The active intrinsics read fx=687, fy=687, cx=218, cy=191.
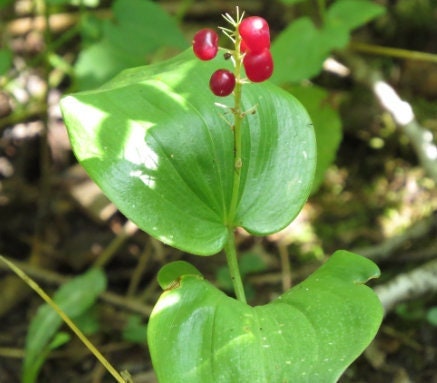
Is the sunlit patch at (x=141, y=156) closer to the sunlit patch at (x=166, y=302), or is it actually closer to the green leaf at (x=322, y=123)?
the sunlit patch at (x=166, y=302)

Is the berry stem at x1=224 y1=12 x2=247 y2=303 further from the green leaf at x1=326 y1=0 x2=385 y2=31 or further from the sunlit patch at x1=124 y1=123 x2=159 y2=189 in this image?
the green leaf at x1=326 y1=0 x2=385 y2=31

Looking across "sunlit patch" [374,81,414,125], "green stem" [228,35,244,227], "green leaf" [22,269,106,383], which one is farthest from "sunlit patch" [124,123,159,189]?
"sunlit patch" [374,81,414,125]

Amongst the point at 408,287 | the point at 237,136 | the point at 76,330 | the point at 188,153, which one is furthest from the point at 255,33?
the point at 408,287

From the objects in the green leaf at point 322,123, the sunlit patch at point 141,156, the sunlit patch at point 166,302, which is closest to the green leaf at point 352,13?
the green leaf at point 322,123

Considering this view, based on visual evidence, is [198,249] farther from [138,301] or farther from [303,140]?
[138,301]

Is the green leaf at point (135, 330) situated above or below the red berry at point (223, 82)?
below

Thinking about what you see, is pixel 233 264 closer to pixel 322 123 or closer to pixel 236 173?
pixel 236 173
